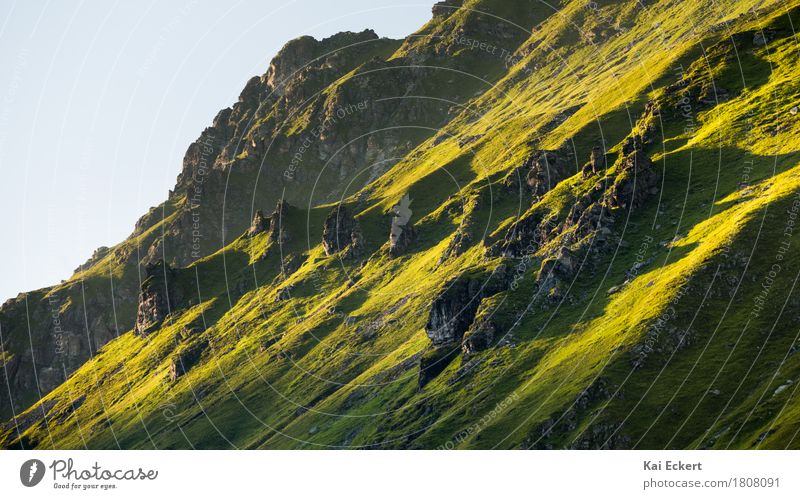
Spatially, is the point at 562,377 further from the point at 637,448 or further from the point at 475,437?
the point at 637,448

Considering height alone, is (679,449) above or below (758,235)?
below

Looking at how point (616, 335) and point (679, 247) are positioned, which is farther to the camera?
point (679, 247)

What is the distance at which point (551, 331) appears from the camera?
18700 centimetres

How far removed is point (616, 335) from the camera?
16200cm

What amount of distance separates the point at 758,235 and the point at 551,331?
44.9 metres

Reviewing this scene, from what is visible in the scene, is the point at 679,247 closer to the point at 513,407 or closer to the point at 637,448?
the point at 513,407
